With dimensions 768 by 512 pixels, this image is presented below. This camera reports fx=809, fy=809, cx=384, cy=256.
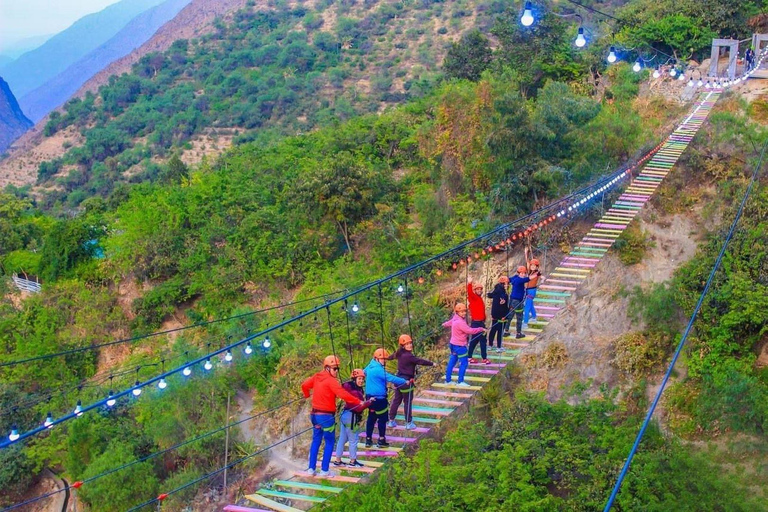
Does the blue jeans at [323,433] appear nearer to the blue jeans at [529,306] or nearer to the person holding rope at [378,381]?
the person holding rope at [378,381]

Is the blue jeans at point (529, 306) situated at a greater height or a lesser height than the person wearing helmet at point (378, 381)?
lesser

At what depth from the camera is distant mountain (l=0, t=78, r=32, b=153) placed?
83.2 meters

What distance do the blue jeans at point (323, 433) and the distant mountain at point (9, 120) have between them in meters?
82.5

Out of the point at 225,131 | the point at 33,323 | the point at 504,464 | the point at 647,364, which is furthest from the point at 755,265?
the point at 225,131

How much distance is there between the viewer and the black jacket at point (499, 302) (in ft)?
33.3

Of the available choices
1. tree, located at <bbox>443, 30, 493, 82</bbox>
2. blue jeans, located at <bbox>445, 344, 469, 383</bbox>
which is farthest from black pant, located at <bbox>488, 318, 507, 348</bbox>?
tree, located at <bbox>443, 30, 493, 82</bbox>

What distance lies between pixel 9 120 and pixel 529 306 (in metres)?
87.5

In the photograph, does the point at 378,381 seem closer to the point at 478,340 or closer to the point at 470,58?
the point at 478,340

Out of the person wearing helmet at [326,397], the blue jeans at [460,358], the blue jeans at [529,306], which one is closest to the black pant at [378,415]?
the person wearing helmet at [326,397]

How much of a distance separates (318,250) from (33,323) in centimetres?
902

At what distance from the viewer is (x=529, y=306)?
35.7 ft

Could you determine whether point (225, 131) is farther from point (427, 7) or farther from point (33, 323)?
point (33, 323)

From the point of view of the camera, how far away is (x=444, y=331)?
652 inches

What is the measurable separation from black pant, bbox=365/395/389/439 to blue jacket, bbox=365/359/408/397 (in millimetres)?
70
